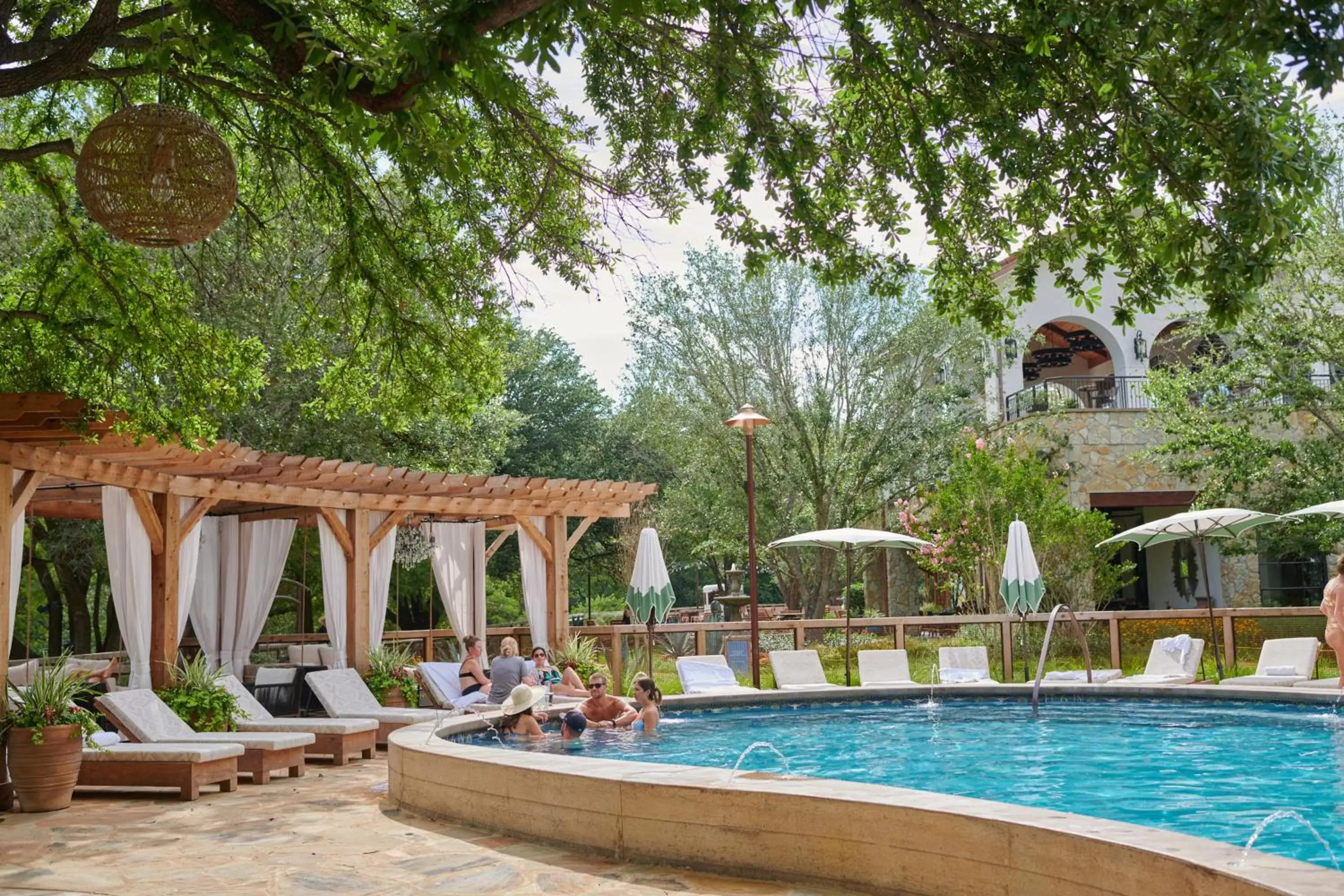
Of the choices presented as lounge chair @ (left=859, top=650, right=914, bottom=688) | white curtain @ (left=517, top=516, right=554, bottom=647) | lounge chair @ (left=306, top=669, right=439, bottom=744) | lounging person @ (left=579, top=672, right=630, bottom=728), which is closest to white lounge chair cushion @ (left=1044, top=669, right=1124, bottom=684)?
lounge chair @ (left=859, top=650, right=914, bottom=688)

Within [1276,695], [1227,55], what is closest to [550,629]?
[1276,695]

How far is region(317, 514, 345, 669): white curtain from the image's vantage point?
45.6 feet

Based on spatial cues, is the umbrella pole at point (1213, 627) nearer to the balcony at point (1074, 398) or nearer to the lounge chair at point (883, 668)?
the lounge chair at point (883, 668)

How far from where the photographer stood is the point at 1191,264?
5.44 metres

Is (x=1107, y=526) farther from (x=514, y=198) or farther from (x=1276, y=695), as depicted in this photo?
(x=514, y=198)

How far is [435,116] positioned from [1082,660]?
43.1 ft

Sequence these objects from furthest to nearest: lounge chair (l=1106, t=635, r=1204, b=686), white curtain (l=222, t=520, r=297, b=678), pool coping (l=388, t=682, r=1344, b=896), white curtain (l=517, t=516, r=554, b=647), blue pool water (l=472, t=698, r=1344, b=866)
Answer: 1. white curtain (l=517, t=516, r=554, b=647)
2. white curtain (l=222, t=520, r=297, b=678)
3. lounge chair (l=1106, t=635, r=1204, b=686)
4. blue pool water (l=472, t=698, r=1344, b=866)
5. pool coping (l=388, t=682, r=1344, b=896)

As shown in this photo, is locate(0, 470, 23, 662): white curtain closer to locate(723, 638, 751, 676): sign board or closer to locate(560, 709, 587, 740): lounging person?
locate(560, 709, 587, 740): lounging person

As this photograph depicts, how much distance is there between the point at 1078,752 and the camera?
35.9 ft

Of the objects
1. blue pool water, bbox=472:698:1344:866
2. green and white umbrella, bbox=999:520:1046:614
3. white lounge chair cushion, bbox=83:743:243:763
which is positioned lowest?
blue pool water, bbox=472:698:1344:866

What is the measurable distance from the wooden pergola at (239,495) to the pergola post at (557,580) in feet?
0.06

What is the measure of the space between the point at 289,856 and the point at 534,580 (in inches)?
378

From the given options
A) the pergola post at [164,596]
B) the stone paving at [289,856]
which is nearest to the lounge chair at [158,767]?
the stone paving at [289,856]

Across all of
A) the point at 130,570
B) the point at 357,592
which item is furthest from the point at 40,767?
the point at 357,592
